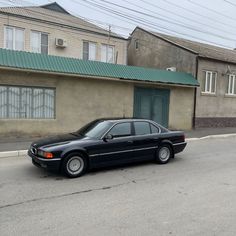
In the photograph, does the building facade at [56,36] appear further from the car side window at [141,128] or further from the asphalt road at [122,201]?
the car side window at [141,128]

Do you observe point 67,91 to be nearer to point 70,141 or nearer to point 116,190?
point 70,141

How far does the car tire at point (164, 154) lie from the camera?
8664 millimetres

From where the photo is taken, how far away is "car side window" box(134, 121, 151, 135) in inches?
332

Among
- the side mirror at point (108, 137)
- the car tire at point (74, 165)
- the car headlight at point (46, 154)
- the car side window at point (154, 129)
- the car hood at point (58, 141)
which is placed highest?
the car side window at point (154, 129)

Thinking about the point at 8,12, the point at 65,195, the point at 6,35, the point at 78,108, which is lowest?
the point at 65,195

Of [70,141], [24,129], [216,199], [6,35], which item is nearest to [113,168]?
[70,141]

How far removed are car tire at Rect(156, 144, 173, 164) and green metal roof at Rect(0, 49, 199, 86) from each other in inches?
255

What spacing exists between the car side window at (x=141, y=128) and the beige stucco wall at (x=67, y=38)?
16.3 m

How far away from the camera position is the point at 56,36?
77.0 feet

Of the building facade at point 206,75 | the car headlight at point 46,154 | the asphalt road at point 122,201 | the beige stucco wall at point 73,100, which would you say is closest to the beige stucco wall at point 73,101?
the beige stucco wall at point 73,100

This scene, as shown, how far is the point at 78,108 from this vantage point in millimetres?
14336

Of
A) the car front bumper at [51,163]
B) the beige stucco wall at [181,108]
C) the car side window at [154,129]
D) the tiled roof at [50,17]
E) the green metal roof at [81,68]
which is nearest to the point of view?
the car front bumper at [51,163]

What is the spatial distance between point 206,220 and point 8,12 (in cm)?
2144

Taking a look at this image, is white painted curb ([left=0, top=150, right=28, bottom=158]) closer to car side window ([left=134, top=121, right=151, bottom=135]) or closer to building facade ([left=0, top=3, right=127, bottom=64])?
car side window ([left=134, top=121, right=151, bottom=135])
